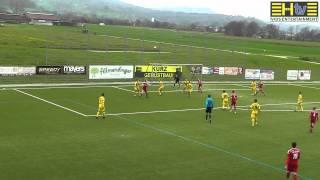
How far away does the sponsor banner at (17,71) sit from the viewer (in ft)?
161

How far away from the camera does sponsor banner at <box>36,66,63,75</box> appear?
51.1 m

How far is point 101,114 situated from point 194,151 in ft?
35.2

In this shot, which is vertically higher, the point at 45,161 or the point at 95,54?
the point at 95,54

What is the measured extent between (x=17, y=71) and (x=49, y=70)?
3.50m

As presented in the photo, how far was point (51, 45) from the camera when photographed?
254 feet

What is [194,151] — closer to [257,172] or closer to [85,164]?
[257,172]

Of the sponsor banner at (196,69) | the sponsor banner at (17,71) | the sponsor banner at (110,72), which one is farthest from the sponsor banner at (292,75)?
the sponsor banner at (17,71)

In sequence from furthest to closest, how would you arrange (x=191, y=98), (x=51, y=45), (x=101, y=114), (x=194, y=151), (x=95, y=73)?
1. (x=51, y=45)
2. (x=95, y=73)
3. (x=191, y=98)
4. (x=101, y=114)
5. (x=194, y=151)

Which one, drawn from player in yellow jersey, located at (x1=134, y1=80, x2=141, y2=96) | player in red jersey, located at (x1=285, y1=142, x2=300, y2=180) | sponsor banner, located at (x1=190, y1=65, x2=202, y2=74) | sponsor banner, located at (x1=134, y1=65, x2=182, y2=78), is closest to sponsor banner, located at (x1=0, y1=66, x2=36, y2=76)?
sponsor banner, located at (x1=134, y1=65, x2=182, y2=78)

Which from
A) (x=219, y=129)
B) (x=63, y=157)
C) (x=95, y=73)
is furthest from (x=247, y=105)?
(x=63, y=157)

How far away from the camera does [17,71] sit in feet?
163

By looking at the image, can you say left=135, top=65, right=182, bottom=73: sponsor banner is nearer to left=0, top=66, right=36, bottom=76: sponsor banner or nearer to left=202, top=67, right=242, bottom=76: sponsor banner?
left=202, top=67, right=242, bottom=76: sponsor banner

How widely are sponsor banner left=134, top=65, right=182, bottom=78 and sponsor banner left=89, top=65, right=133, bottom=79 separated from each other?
0.96m

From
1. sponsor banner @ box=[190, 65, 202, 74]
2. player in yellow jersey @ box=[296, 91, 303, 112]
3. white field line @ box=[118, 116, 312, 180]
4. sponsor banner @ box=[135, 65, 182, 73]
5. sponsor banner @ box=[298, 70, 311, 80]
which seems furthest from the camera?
sponsor banner @ box=[298, 70, 311, 80]
